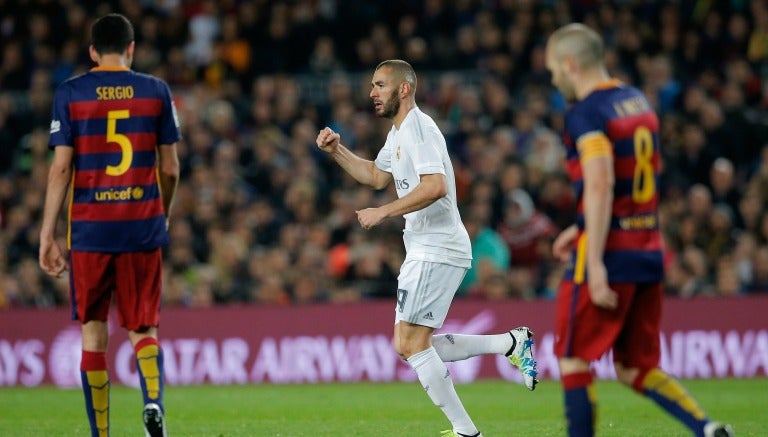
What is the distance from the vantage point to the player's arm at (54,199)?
25.9 ft

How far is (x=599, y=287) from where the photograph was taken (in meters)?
6.50

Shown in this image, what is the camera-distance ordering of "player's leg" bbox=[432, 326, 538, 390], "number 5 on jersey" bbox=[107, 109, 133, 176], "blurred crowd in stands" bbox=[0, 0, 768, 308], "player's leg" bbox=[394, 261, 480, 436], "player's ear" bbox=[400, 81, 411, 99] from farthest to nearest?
"blurred crowd in stands" bbox=[0, 0, 768, 308] < "player's leg" bbox=[432, 326, 538, 390] < "player's ear" bbox=[400, 81, 411, 99] < "player's leg" bbox=[394, 261, 480, 436] < "number 5 on jersey" bbox=[107, 109, 133, 176]

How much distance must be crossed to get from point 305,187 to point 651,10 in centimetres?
648

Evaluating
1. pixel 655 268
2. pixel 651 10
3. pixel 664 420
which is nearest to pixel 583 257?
pixel 655 268

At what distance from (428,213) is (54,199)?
2.46 meters

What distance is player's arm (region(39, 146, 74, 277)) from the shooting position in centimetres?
789

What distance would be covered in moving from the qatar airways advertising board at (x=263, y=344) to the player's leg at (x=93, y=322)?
7.28 metres

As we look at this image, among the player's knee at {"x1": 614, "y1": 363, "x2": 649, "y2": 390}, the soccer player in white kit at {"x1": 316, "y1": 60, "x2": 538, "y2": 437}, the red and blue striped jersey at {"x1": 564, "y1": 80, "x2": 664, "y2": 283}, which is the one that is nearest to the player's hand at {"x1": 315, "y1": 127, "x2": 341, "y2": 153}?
the soccer player in white kit at {"x1": 316, "y1": 60, "x2": 538, "y2": 437}

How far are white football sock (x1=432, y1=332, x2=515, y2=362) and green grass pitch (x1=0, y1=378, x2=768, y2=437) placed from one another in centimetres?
84

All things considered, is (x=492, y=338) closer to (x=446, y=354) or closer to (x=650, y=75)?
(x=446, y=354)

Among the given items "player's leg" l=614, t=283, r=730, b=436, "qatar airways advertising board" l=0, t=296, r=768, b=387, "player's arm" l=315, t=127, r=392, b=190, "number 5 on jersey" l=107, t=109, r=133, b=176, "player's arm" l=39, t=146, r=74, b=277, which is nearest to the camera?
"player's leg" l=614, t=283, r=730, b=436

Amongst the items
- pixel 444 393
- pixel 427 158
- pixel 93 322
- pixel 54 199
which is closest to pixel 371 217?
pixel 427 158

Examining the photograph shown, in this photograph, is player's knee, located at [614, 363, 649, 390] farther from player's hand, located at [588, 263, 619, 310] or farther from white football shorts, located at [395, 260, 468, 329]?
white football shorts, located at [395, 260, 468, 329]

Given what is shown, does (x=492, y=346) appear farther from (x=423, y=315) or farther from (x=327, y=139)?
(x=327, y=139)
